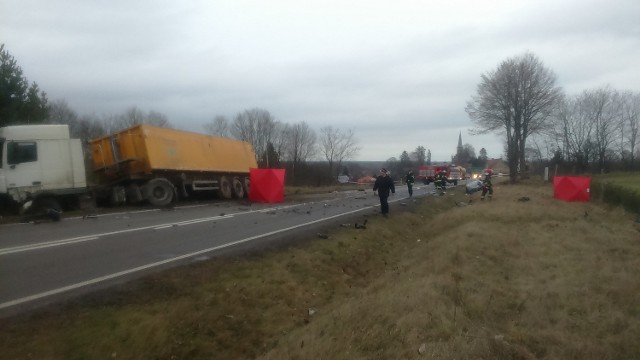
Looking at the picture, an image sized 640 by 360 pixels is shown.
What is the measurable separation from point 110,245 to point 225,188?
16107mm

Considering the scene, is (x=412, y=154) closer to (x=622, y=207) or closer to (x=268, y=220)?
(x=622, y=207)

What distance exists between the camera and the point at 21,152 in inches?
673

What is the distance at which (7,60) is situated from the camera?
2250 centimetres

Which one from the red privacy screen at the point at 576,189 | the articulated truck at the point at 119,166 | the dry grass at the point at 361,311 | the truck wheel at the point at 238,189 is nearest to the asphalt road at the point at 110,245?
the dry grass at the point at 361,311

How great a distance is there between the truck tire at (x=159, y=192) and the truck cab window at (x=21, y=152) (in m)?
5.04

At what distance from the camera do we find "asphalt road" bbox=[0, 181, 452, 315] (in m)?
7.25

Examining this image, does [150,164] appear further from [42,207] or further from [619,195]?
[619,195]

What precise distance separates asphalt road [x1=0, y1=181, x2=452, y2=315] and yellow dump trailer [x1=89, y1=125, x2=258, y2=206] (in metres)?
3.88

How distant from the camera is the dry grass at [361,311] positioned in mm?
5922

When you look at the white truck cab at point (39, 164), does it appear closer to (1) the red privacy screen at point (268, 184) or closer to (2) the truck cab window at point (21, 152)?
(2) the truck cab window at point (21, 152)

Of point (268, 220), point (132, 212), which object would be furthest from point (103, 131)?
point (268, 220)

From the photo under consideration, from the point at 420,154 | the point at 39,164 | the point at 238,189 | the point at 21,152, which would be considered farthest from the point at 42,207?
the point at 420,154

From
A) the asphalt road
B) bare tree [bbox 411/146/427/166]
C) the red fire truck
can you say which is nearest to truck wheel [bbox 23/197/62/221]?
the asphalt road

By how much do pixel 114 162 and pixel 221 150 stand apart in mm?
6645
